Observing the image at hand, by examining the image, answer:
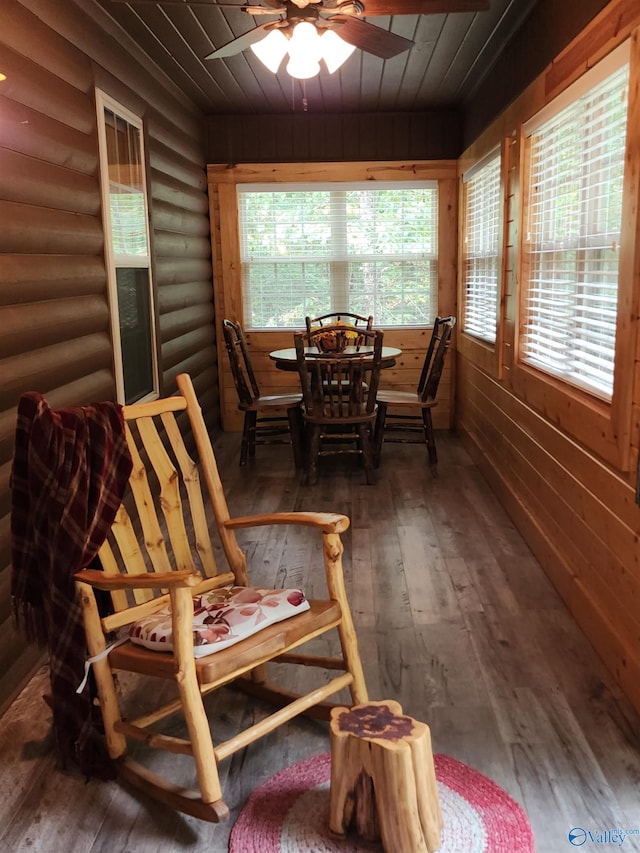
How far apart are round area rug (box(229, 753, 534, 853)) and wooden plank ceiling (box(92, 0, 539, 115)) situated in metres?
2.45

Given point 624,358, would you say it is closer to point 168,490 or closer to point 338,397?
point 168,490

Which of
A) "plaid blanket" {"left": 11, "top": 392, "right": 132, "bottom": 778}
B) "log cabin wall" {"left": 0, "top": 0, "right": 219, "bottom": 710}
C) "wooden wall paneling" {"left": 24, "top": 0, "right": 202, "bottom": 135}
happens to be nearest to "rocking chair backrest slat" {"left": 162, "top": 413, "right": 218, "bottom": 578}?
"plaid blanket" {"left": 11, "top": 392, "right": 132, "bottom": 778}

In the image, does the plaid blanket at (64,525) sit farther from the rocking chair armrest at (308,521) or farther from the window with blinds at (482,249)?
the window with blinds at (482,249)

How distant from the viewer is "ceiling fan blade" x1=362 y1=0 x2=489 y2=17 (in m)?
2.62

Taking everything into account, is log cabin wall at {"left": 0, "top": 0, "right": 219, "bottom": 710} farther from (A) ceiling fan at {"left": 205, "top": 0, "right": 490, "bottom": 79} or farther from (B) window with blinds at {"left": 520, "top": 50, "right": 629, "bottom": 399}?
(B) window with blinds at {"left": 520, "top": 50, "right": 629, "bottom": 399}

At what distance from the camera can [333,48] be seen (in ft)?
9.29

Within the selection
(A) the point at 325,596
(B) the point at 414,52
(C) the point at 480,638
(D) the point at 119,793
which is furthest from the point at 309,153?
(D) the point at 119,793

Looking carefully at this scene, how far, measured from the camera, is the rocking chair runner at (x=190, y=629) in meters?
1.74

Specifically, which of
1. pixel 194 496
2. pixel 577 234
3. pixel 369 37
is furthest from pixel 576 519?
pixel 369 37

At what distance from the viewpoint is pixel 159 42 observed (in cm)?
400

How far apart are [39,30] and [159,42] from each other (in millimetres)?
1395
